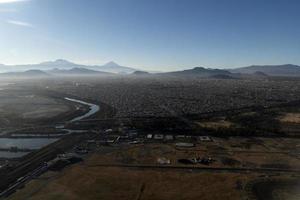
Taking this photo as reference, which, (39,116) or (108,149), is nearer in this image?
(108,149)

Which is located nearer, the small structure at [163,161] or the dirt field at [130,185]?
the dirt field at [130,185]

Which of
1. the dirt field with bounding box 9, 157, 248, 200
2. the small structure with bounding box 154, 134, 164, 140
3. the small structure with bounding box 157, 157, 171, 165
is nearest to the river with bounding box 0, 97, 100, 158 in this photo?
the dirt field with bounding box 9, 157, 248, 200

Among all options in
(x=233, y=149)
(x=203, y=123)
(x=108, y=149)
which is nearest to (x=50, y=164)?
(x=108, y=149)

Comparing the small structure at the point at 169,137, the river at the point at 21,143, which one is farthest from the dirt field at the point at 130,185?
the small structure at the point at 169,137

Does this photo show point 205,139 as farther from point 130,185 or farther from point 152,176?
point 130,185

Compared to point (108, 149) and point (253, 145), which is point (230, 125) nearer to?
point (253, 145)

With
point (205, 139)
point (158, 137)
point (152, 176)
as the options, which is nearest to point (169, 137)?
point (158, 137)

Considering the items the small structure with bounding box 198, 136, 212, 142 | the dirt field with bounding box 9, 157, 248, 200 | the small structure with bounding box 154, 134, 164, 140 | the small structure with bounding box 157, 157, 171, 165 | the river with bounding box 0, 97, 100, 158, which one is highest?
the small structure with bounding box 198, 136, 212, 142

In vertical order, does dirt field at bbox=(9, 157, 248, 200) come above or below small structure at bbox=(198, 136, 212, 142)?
below

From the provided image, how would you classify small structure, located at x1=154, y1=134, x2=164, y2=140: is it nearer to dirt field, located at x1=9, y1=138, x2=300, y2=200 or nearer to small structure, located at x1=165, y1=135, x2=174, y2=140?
small structure, located at x1=165, y1=135, x2=174, y2=140

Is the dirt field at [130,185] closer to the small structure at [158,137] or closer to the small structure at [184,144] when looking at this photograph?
the small structure at [184,144]

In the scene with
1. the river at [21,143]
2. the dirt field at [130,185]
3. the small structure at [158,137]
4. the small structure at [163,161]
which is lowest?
the river at [21,143]
